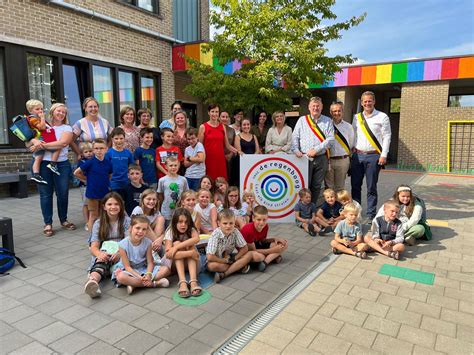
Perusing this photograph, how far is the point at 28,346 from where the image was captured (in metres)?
2.49

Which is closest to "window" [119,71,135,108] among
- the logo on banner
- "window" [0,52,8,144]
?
"window" [0,52,8,144]

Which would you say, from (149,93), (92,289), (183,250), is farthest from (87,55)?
(92,289)

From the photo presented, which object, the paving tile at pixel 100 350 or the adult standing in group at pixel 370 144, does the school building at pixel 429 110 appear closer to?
the adult standing in group at pixel 370 144

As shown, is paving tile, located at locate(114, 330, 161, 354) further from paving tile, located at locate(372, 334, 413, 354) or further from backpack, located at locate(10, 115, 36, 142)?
backpack, located at locate(10, 115, 36, 142)

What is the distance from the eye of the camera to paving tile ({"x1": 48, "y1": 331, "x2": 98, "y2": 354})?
2459 millimetres

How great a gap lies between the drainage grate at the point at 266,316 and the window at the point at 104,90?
341 inches

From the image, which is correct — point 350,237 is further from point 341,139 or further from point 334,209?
point 341,139

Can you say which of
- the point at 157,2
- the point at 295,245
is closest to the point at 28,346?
the point at 295,245

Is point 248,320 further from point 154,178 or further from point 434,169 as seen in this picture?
point 434,169

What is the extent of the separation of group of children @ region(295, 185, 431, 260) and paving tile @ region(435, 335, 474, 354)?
5.60 ft

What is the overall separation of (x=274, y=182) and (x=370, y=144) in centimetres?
171

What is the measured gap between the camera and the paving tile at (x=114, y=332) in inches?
102

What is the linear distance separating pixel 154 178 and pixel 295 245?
231cm

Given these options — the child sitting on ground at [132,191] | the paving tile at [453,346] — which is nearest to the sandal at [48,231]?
the child sitting on ground at [132,191]
